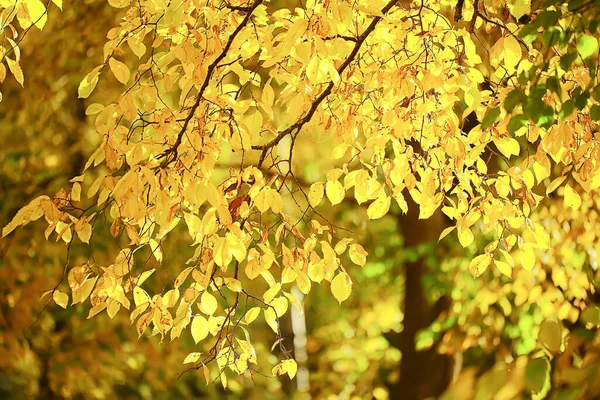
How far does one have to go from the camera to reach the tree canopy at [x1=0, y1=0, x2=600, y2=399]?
2.62 metres

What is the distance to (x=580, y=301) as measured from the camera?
17.5 ft

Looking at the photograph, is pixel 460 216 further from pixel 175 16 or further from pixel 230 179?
pixel 175 16

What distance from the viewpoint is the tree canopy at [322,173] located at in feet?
8.59

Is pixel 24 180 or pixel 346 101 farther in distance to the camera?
pixel 24 180

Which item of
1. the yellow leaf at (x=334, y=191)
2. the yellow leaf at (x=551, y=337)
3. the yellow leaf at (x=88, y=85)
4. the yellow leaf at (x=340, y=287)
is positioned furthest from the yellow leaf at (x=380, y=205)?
the yellow leaf at (x=551, y=337)

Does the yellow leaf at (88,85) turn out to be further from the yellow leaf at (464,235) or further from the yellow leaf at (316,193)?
the yellow leaf at (464,235)

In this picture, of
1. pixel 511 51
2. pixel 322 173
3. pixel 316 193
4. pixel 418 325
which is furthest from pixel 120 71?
pixel 322 173

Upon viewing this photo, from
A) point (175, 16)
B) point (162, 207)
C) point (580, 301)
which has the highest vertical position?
point (175, 16)

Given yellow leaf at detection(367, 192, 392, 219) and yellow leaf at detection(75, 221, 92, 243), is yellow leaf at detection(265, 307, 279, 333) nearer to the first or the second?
yellow leaf at detection(367, 192, 392, 219)

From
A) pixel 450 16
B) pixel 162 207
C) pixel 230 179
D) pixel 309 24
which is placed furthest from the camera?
pixel 450 16

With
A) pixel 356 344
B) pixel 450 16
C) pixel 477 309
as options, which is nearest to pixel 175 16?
pixel 450 16

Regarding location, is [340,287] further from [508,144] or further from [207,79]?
[207,79]

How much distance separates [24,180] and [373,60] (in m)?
4.02

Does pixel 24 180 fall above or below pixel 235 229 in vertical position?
below
